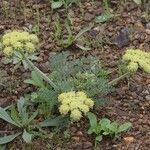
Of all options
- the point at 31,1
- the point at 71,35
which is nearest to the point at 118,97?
the point at 71,35

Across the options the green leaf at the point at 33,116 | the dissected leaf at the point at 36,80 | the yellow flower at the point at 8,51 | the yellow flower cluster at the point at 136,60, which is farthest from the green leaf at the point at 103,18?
the yellow flower at the point at 8,51

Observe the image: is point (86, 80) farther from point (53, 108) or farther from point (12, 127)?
point (12, 127)

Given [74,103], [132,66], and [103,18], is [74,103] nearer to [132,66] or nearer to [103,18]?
[132,66]

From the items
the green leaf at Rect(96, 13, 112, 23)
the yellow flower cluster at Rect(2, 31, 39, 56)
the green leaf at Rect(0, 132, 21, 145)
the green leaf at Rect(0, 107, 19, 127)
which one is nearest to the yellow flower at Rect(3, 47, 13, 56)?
the yellow flower cluster at Rect(2, 31, 39, 56)

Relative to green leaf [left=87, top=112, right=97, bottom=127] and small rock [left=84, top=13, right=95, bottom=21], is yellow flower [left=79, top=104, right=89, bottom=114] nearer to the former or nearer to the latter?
green leaf [left=87, top=112, right=97, bottom=127]

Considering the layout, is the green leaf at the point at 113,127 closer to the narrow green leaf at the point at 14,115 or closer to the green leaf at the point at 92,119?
the green leaf at the point at 92,119

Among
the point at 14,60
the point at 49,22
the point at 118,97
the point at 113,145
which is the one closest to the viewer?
the point at 113,145

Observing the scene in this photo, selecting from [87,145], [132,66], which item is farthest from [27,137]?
[132,66]
